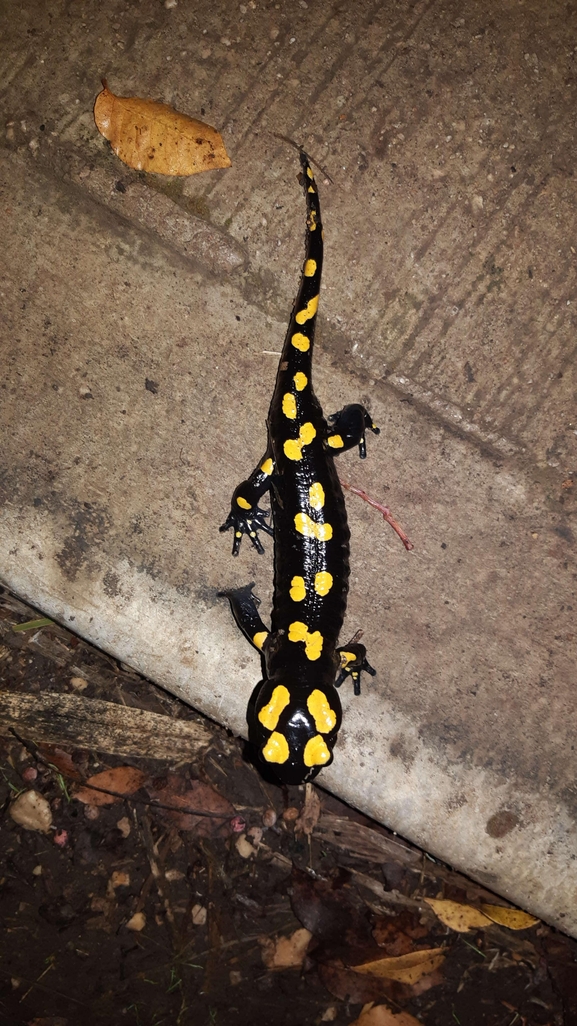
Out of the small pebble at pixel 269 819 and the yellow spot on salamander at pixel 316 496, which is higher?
the yellow spot on salamander at pixel 316 496

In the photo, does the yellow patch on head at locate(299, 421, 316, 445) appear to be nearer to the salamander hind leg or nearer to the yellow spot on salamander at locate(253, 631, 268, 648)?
the salamander hind leg

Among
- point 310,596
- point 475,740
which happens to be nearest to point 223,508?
point 310,596

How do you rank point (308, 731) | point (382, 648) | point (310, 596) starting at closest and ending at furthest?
point (308, 731)
point (310, 596)
point (382, 648)

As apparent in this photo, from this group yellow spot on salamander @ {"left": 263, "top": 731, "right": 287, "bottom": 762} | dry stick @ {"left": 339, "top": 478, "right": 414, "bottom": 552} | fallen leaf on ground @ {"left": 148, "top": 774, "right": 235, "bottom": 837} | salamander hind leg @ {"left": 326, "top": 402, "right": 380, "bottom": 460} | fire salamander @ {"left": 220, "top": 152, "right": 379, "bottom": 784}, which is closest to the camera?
yellow spot on salamander @ {"left": 263, "top": 731, "right": 287, "bottom": 762}

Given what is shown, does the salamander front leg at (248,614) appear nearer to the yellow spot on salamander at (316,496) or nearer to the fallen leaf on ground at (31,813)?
the yellow spot on salamander at (316,496)

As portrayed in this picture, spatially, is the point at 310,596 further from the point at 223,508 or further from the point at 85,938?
the point at 85,938

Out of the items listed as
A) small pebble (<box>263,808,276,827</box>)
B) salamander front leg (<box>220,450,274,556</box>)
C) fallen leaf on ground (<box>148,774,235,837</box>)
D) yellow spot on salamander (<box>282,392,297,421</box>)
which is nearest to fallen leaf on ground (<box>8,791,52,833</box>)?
fallen leaf on ground (<box>148,774,235,837</box>)

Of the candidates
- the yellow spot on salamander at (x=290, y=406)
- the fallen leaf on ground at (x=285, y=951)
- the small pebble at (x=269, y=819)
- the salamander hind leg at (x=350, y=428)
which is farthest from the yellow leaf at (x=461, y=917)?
the yellow spot on salamander at (x=290, y=406)
